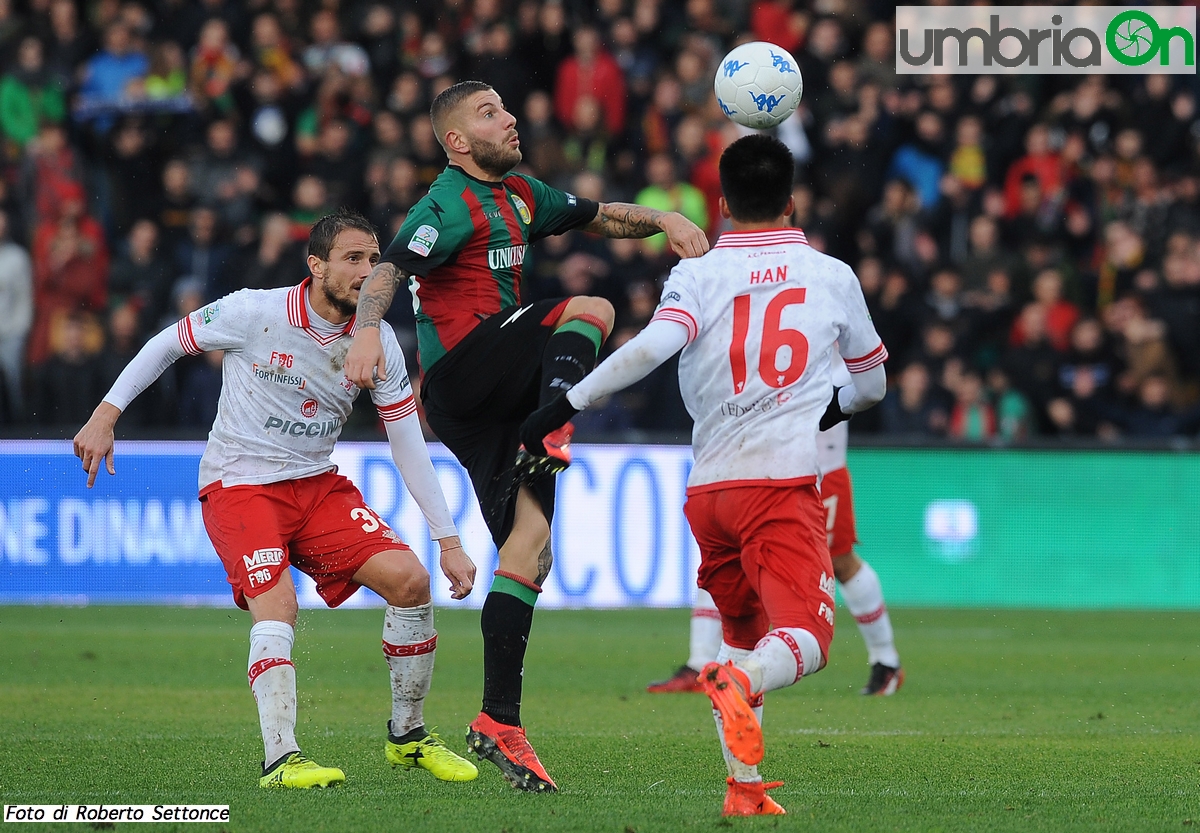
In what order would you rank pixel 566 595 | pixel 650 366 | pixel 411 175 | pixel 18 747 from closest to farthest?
pixel 650 366
pixel 18 747
pixel 566 595
pixel 411 175

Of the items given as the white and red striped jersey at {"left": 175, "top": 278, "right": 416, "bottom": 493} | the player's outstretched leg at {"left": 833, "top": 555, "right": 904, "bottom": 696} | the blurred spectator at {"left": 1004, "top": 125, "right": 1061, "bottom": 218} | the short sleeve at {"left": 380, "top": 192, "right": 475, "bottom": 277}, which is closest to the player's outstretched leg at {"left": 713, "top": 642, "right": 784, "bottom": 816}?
the short sleeve at {"left": 380, "top": 192, "right": 475, "bottom": 277}

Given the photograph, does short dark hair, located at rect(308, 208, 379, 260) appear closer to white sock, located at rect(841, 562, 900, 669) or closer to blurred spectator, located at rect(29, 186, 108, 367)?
white sock, located at rect(841, 562, 900, 669)

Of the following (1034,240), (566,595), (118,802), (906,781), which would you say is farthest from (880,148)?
(118,802)

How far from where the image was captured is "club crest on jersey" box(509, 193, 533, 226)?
20.5 feet

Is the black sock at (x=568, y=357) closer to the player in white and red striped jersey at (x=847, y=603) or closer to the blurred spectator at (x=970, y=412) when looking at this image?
the player in white and red striped jersey at (x=847, y=603)

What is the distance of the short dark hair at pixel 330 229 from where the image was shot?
20.6ft

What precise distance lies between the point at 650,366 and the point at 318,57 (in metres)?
12.3

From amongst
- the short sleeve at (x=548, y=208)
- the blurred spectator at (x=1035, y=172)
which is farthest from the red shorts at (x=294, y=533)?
the blurred spectator at (x=1035, y=172)

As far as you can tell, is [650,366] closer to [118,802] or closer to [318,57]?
[118,802]

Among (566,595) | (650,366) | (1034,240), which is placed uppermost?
(1034,240)

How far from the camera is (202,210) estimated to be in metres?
15.3

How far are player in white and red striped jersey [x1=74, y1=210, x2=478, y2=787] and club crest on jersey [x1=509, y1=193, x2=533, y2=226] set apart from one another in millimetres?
574

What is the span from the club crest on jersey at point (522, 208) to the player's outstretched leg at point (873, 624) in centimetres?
404

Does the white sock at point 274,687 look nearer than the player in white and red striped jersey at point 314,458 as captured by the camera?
Yes
